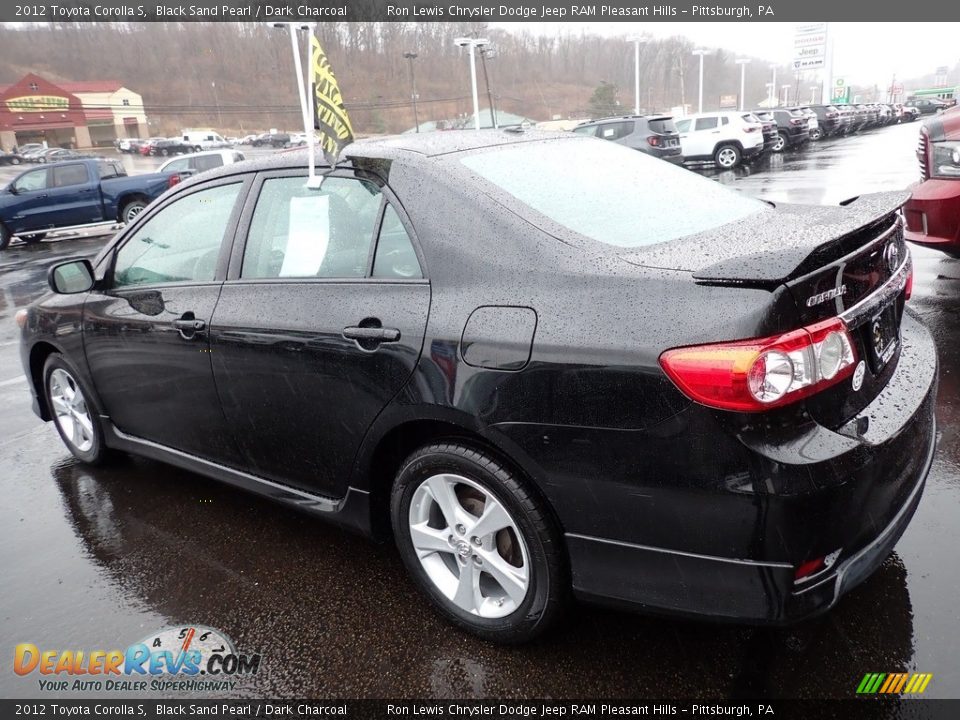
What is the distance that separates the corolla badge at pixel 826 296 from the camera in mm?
1910

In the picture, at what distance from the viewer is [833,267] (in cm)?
198

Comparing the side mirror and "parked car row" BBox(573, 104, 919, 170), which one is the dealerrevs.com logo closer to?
the side mirror

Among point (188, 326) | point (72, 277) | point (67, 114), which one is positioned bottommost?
point (188, 326)

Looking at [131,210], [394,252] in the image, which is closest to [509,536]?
[394,252]

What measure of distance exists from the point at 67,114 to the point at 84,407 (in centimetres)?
9779

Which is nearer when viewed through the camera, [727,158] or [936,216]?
[936,216]

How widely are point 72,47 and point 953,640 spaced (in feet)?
464

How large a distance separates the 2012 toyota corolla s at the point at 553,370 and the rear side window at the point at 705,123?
2220 centimetres

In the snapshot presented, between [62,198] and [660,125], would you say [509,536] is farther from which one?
[660,125]

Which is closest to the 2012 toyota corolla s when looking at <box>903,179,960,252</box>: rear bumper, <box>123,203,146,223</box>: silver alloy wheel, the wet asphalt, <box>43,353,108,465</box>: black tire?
the wet asphalt

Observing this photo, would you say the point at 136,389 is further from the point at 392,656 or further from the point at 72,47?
the point at 72,47

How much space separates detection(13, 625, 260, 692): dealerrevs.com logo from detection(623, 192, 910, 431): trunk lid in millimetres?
1931

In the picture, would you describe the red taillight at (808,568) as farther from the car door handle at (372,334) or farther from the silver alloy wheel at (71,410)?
the silver alloy wheel at (71,410)

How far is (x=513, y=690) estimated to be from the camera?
230cm
